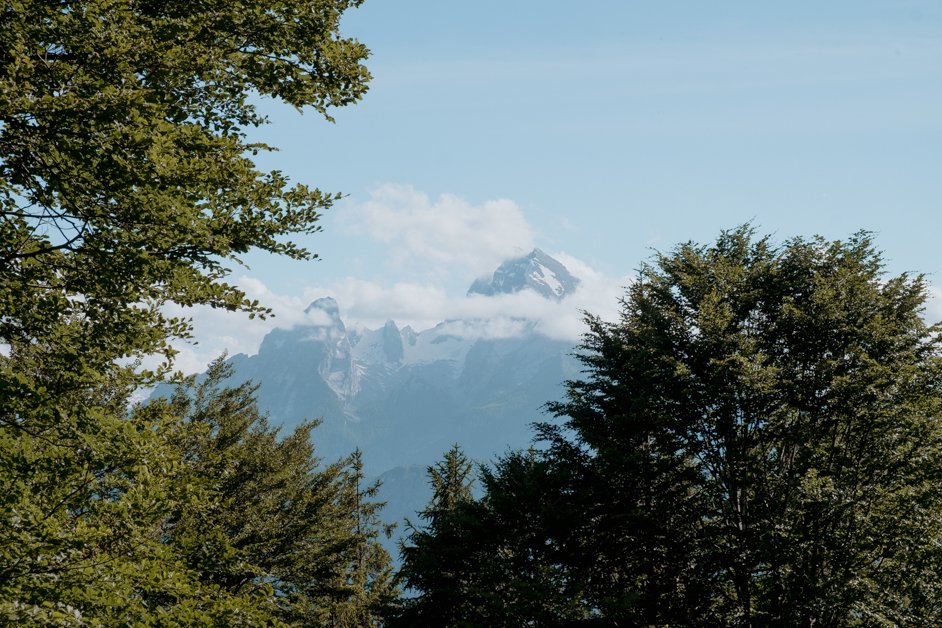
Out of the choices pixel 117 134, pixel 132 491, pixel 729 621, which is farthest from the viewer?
pixel 729 621

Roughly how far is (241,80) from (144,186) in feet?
7.67

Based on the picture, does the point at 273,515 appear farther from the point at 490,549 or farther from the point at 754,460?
the point at 754,460

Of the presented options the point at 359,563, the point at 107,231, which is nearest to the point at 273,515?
the point at 359,563

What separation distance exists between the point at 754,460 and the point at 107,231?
59.8 feet

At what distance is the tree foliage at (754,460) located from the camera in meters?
16.4

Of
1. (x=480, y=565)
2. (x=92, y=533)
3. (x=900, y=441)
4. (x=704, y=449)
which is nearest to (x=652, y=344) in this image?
(x=704, y=449)

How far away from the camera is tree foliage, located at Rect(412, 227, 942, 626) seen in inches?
644

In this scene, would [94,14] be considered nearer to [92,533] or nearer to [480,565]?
[92,533]

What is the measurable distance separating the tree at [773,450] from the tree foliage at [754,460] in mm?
64

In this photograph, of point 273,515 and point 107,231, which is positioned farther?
point 273,515

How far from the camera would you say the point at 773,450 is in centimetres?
2178

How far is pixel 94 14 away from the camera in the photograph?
559 centimetres

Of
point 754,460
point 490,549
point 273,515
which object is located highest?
point 273,515

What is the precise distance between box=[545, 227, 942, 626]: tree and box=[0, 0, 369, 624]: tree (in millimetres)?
13983
